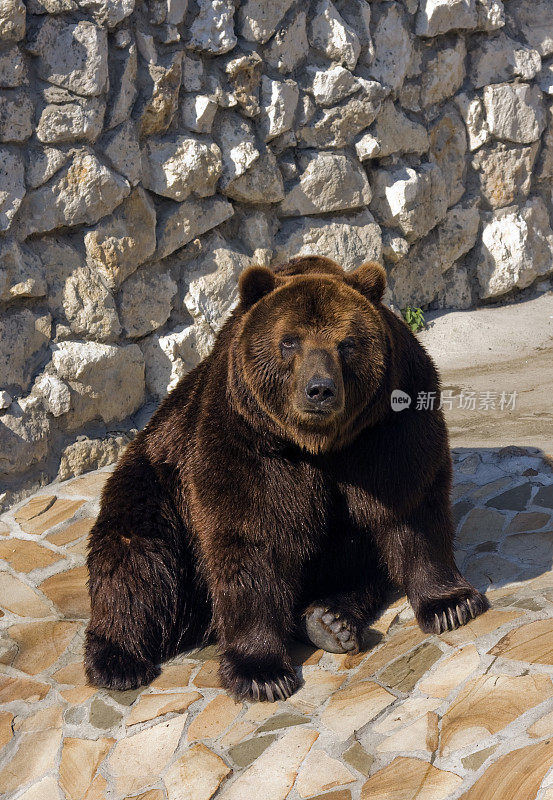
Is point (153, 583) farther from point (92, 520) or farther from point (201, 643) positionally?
point (92, 520)

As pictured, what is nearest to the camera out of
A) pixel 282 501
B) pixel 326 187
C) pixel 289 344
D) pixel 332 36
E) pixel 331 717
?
pixel 331 717

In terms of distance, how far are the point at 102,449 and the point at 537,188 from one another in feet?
15.5

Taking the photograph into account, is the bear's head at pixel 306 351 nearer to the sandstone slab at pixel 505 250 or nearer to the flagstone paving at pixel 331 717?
the flagstone paving at pixel 331 717

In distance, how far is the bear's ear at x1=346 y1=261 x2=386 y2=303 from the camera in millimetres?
3258

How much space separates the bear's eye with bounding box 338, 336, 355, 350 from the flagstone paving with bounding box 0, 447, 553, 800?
1.15 metres

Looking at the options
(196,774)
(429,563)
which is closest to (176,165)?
(429,563)

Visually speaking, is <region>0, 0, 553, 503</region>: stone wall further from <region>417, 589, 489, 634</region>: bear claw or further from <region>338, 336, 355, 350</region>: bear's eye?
<region>417, 589, 489, 634</region>: bear claw

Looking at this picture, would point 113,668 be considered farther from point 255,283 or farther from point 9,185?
point 9,185

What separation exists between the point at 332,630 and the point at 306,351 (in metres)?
1.13

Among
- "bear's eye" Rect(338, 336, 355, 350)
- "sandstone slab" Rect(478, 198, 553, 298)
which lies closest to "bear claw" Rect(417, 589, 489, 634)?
"bear's eye" Rect(338, 336, 355, 350)

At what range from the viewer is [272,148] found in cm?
624

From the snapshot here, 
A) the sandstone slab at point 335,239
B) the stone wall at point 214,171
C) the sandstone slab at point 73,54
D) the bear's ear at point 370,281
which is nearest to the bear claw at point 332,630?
the bear's ear at point 370,281

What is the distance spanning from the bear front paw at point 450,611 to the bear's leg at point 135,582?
3.09 feet

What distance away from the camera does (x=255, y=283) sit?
3.24m
